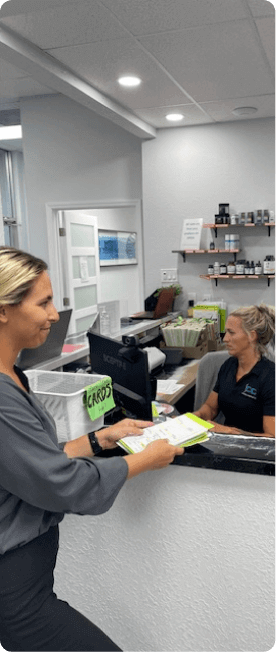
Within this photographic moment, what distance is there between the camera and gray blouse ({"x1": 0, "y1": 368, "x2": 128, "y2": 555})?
3.46 ft

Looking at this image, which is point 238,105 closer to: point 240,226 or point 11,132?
point 240,226

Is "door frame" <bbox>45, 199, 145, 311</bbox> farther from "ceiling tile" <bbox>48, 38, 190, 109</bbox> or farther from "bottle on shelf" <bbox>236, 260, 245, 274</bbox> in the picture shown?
"ceiling tile" <bbox>48, 38, 190, 109</bbox>

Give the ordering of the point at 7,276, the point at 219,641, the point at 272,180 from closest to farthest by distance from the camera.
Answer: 1. the point at 7,276
2. the point at 219,641
3. the point at 272,180

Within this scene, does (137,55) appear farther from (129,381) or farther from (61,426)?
(61,426)

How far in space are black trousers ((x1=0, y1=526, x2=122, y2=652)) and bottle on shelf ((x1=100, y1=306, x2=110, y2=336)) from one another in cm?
247

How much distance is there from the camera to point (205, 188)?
187 inches

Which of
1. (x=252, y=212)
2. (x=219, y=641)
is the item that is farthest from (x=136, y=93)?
(x=219, y=641)

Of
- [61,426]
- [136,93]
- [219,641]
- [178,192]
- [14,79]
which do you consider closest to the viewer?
→ [219,641]

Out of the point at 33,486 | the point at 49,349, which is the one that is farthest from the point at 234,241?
the point at 33,486

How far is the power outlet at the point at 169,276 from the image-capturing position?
4.95m

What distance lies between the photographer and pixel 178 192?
15.9 ft

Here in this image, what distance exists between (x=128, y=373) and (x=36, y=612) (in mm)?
773

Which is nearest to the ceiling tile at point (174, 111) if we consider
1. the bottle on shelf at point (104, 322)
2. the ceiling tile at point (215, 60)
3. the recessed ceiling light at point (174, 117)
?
the recessed ceiling light at point (174, 117)

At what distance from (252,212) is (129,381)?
321cm
